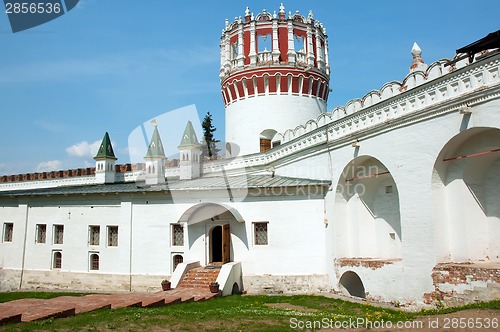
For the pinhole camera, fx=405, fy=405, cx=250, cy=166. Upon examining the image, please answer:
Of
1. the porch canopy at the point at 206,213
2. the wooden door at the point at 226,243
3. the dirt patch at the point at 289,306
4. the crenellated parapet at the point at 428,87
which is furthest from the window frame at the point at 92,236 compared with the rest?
the crenellated parapet at the point at 428,87

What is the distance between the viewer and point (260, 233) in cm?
1930

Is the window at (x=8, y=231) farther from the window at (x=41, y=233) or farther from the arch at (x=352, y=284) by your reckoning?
the arch at (x=352, y=284)

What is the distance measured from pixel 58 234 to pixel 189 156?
354 inches

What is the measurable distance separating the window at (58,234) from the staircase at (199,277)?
9.64 meters

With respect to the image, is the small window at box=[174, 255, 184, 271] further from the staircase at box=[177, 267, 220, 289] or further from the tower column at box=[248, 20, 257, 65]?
the tower column at box=[248, 20, 257, 65]

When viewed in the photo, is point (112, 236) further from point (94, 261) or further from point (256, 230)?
point (256, 230)

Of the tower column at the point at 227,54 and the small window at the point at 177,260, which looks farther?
the tower column at the point at 227,54

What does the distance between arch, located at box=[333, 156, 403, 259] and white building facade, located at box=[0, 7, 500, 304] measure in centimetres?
6

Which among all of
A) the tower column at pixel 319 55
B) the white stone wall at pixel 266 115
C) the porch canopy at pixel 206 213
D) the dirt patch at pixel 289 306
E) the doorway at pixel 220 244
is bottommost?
the dirt patch at pixel 289 306

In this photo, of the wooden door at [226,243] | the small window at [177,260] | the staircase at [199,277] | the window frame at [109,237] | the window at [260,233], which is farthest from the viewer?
the window frame at [109,237]

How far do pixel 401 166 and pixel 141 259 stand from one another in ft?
45.3

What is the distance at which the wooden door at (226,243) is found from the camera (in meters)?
19.5

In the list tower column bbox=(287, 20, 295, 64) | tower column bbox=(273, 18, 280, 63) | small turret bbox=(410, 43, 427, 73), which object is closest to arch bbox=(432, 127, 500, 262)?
small turret bbox=(410, 43, 427, 73)

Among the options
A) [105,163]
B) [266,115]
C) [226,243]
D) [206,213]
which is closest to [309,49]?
[266,115]
